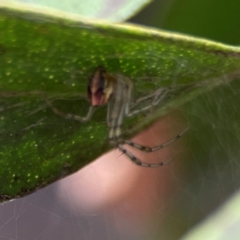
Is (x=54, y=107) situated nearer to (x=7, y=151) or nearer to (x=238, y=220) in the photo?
(x=7, y=151)

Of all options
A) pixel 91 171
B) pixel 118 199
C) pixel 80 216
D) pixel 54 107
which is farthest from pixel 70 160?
pixel 118 199

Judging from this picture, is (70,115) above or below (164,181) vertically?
above

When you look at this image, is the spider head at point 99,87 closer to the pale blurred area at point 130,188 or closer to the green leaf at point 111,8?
the green leaf at point 111,8

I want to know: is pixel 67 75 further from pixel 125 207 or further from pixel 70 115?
pixel 125 207

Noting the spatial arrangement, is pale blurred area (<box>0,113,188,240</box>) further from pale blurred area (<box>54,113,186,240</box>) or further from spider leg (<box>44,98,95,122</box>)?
spider leg (<box>44,98,95,122</box>)

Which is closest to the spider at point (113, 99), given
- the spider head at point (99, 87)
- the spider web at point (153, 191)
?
the spider head at point (99, 87)

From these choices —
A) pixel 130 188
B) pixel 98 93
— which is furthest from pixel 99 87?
pixel 130 188

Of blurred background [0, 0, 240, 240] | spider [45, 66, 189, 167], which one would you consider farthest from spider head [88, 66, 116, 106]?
blurred background [0, 0, 240, 240]
